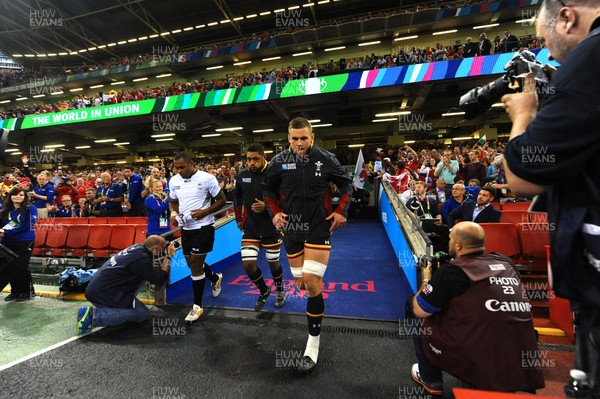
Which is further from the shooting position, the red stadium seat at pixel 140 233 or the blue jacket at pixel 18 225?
the red stadium seat at pixel 140 233

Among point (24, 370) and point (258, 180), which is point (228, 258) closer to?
point (258, 180)

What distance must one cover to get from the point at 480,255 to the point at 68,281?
5.77m

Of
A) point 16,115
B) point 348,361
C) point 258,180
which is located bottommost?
point 348,361

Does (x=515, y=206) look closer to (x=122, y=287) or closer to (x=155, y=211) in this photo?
(x=122, y=287)

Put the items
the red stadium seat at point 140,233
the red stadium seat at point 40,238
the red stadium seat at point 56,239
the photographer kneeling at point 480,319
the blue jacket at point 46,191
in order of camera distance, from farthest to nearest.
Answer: the blue jacket at point 46,191
the red stadium seat at point 40,238
the red stadium seat at point 56,239
the red stadium seat at point 140,233
the photographer kneeling at point 480,319

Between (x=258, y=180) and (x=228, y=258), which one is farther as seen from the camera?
(x=228, y=258)

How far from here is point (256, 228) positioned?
4105 mm

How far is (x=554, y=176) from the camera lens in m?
0.77

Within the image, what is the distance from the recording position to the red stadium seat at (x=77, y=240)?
260 inches

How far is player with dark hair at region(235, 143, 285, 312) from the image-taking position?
4.00m

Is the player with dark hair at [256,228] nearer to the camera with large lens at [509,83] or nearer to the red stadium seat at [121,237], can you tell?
the camera with large lens at [509,83]

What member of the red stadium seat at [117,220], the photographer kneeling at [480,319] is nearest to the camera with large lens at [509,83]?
the photographer kneeling at [480,319]

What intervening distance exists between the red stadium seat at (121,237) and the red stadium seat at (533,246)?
7286 mm

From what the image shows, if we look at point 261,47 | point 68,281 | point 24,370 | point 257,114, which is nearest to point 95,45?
point 261,47
